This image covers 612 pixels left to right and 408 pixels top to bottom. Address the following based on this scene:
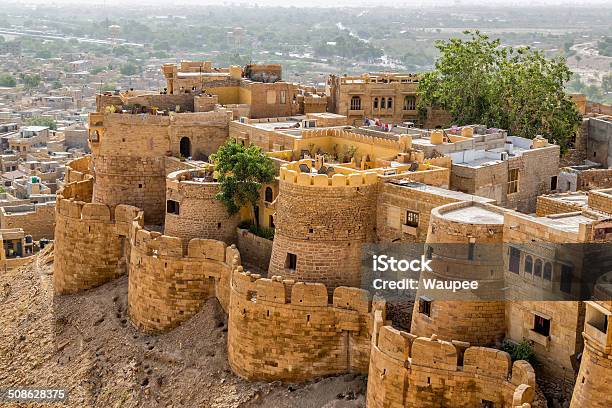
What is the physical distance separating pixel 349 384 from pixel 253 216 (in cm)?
759

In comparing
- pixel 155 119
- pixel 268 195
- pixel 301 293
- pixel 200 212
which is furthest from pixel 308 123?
pixel 301 293

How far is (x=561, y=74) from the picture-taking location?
140ft

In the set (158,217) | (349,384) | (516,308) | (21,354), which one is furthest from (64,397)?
(516,308)

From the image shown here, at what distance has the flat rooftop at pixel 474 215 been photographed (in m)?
24.8

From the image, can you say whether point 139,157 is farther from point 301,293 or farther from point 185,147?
point 301,293

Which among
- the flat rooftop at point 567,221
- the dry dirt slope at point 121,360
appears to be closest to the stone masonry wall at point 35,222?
the dry dirt slope at point 121,360

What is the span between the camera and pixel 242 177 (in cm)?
3294

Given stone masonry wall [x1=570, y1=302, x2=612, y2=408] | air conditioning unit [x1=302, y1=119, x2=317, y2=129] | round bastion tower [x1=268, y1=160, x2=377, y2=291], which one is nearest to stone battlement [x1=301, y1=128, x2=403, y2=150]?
air conditioning unit [x1=302, y1=119, x2=317, y2=129]

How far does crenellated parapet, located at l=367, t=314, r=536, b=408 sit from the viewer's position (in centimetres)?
2325

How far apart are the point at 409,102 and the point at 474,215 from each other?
65.3ft

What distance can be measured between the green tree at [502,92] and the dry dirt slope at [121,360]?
47.5 ft

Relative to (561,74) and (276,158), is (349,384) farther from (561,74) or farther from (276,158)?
(561,74)

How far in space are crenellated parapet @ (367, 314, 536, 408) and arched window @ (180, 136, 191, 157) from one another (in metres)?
15.7

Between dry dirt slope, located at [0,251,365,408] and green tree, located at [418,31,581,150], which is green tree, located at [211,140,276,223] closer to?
dry dirt slope, located at [0,251,365,408]
